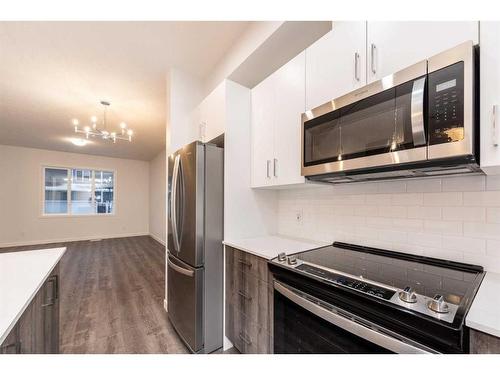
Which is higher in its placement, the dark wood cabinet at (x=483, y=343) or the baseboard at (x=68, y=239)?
the dark wood cabinet at (x=483, y=343)

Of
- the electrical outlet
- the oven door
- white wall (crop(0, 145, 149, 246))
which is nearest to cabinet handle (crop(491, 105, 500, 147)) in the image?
the oven door

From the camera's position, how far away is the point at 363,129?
3.53 feet

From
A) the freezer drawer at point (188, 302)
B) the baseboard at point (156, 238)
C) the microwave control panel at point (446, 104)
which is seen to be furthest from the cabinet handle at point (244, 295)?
the baseboard at point (156, 238)

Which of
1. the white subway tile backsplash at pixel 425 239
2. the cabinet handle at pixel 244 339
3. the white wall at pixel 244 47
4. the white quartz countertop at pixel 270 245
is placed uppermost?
the white wall at pixel 244 47

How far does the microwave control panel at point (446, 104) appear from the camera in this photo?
2.58ft

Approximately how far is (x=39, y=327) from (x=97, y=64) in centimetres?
257

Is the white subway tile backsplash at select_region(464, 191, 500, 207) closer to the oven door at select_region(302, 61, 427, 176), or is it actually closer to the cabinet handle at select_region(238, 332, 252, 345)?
the oven door at select_region(302, 61, 427, 176)

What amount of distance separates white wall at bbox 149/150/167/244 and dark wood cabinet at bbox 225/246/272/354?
14.7ft

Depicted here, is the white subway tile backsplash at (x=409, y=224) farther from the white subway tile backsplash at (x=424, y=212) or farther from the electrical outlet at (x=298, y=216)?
the electrical outlet at (x=298, y=216)

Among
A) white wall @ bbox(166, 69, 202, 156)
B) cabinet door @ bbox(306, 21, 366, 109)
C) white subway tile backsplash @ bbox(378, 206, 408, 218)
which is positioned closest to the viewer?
cabinet door @ bbox(306, 21, 366, 109)

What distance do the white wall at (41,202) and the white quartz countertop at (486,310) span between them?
8.03m

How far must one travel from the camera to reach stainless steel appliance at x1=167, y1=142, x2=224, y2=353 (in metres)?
1.66
